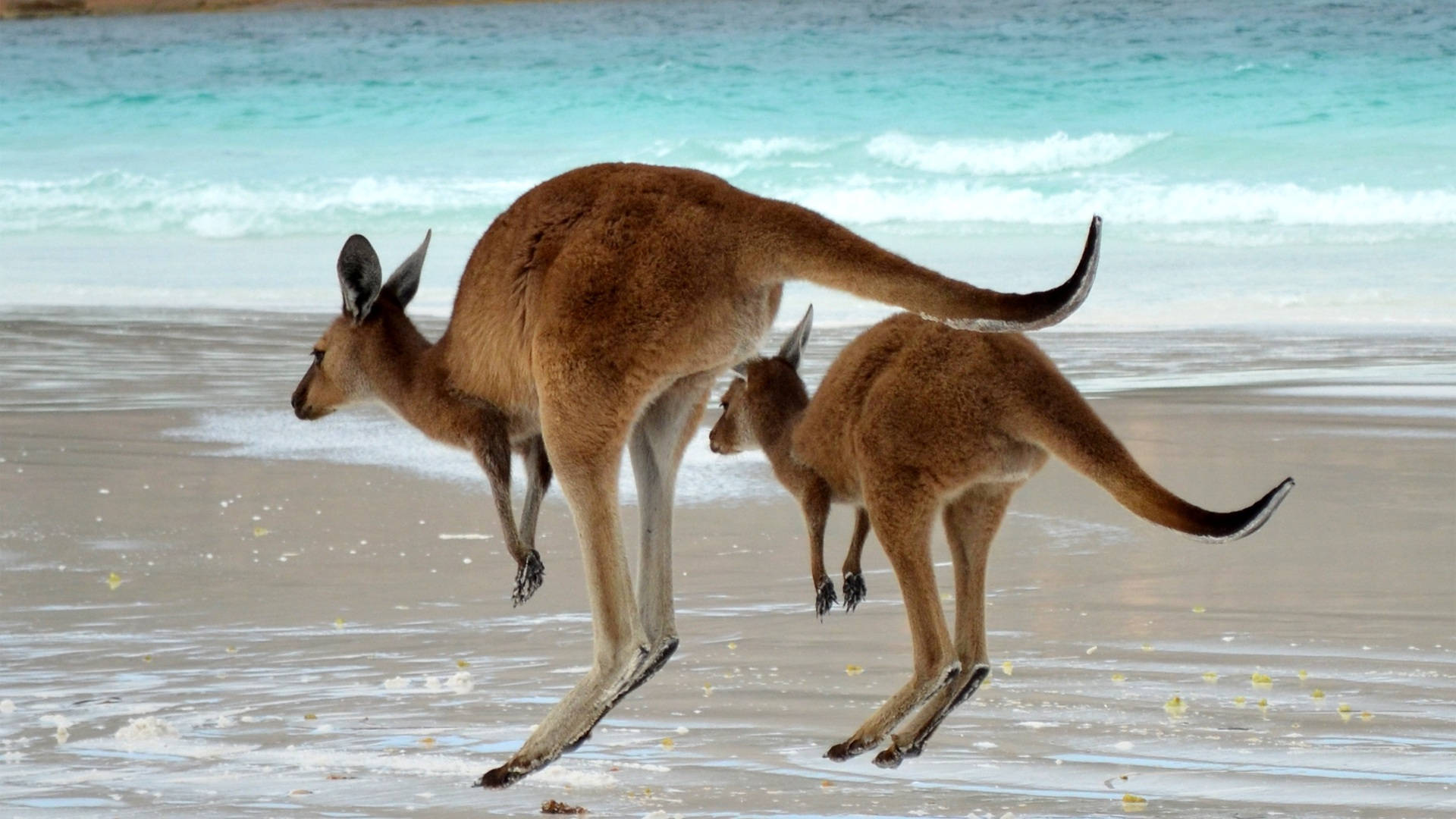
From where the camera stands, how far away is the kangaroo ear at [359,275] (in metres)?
3.73

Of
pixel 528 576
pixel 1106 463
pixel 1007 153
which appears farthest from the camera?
pixel 1007 153

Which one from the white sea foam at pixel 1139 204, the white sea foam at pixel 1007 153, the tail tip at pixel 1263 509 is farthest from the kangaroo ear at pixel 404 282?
the white sea foam at pixel 1007 153

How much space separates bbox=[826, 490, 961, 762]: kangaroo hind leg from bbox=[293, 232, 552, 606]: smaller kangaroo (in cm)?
69

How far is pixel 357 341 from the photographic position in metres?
4.00

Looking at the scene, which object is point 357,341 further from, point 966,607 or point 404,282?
point 966,607

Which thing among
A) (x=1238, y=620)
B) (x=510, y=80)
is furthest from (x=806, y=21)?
(x=1238, y=620)

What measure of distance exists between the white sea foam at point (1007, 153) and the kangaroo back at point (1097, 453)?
714 inches

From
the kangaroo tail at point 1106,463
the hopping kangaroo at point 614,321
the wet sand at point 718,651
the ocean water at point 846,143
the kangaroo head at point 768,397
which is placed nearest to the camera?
the kangaroo tail at point 1106,463

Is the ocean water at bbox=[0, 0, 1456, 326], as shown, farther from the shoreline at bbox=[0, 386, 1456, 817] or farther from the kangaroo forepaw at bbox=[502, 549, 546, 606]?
the kangaroo forepaw at bbox=[502, 549, 546, 606]

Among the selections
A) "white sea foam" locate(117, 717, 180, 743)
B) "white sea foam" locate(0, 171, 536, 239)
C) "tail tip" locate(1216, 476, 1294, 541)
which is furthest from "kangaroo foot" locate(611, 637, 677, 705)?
"white sea foam" locate(0, 171, 536, 239)

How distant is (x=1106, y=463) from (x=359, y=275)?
149cm

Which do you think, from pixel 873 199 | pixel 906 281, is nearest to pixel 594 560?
pixel 906 281

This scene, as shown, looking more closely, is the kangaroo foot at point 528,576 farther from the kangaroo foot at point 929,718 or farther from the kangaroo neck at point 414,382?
the kangaroo foot at point 929,718

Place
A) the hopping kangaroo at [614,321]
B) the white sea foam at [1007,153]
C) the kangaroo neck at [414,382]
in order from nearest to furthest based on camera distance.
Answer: the hopping kangaroo at [614,321], the kangaroo neck at [414,382], the white sea foam at [1007,153]
